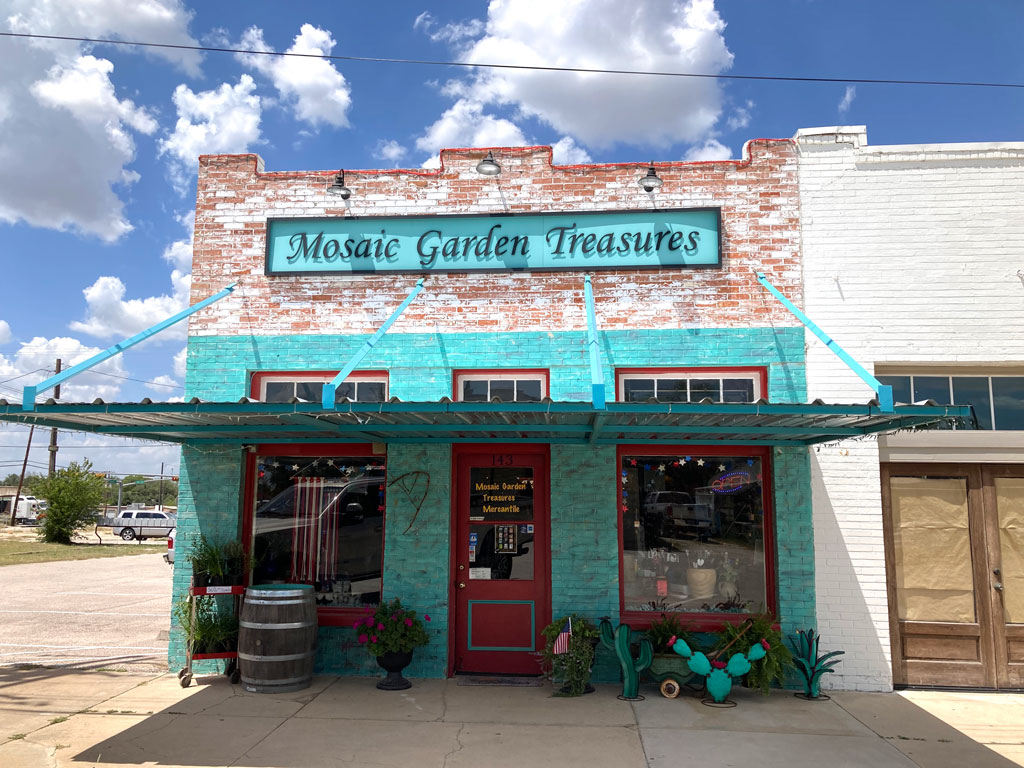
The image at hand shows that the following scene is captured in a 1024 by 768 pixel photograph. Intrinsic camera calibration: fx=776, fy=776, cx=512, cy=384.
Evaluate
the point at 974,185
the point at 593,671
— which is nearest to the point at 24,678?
the point at 593,671

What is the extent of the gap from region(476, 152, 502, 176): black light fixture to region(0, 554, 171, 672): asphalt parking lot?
648 centimetres

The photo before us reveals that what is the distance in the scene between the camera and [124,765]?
547cm

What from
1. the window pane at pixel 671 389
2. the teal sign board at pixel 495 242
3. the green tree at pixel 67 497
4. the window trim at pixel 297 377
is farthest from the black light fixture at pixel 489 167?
the green tree at pixel 67 497

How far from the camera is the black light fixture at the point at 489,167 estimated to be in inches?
334

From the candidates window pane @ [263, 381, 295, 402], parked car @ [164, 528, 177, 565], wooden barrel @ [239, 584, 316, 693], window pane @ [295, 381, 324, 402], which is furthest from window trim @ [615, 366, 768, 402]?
parked car @ [164, 528, 177, 565]

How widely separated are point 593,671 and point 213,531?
14.1 feet

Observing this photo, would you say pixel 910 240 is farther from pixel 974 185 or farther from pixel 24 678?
pixel 24 678

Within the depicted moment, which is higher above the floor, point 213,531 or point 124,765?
point 213,531

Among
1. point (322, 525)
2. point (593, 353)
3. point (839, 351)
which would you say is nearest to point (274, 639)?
point (322, 525)

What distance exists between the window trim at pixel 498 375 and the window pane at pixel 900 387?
3581mm

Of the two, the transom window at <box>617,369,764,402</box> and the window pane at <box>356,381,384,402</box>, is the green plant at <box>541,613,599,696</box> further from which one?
the window pane at <box>356,381,384,402</box>

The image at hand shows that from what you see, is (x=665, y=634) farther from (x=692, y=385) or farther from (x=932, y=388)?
(x=932, y=388)

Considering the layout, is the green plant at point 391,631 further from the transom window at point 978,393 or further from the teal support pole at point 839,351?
the transom window at point 978,393

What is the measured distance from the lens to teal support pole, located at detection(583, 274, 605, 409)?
224 inches
